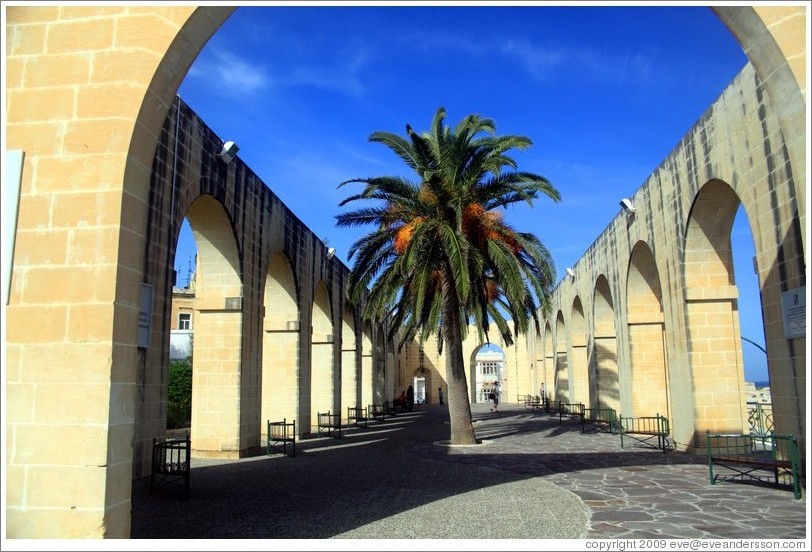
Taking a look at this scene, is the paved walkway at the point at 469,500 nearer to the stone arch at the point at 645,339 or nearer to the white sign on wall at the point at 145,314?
the white sign on wall at the point at 145,314

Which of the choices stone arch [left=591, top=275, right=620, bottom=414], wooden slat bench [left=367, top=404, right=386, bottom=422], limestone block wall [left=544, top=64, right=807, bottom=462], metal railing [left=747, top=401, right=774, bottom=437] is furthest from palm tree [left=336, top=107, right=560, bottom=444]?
wooden slat bench [left=367, top=404, right=386, bottom=422]

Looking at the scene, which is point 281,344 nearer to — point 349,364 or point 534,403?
point 349,364

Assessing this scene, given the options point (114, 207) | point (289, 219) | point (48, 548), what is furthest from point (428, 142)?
point (48, 548)

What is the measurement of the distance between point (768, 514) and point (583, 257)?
17.3 m

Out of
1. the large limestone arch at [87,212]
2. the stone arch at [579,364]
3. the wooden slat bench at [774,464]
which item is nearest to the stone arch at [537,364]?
the stone arch at [579,364]

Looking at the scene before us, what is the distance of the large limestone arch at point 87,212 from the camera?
403 centimetres

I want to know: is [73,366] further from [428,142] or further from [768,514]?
[428,142]

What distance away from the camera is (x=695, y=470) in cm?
1002

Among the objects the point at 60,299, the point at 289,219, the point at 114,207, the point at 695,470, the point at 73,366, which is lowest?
the point at 695,470

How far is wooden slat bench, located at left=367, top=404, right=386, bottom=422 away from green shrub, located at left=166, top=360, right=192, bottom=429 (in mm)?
7308

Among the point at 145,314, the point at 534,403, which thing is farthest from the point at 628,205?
the point at 534,403

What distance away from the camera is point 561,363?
28.5 metres

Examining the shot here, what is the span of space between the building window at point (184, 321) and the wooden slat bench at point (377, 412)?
13888 mm

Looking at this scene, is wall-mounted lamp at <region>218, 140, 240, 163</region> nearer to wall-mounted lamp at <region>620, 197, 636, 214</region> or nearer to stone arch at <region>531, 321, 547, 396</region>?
wall-mounted lamp at <region>620, 197, 636, 214</region>
